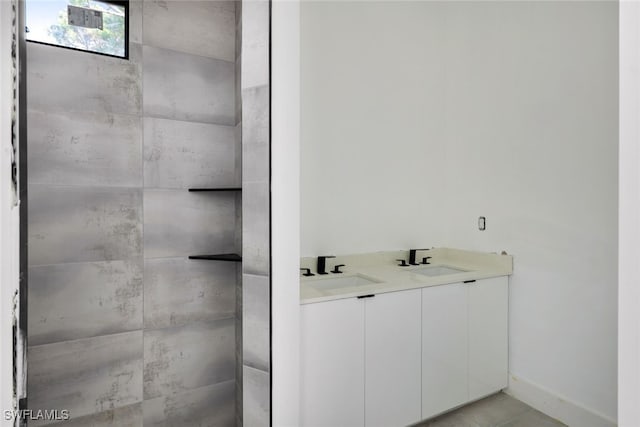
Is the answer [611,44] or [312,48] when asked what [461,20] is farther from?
[312,48]

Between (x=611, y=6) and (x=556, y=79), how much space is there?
437 millimetres

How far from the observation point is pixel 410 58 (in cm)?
282

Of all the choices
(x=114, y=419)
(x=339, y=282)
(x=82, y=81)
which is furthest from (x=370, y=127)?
(x=114, y=419)

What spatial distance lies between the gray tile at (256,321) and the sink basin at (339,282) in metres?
0.61

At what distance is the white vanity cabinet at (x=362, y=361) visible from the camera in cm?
171

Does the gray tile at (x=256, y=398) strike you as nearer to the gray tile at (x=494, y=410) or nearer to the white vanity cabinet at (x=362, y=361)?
the white vanity cabinet at (x=362, y=361)

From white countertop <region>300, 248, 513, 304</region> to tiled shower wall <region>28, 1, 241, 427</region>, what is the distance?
574mm

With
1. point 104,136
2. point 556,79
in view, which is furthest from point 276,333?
point 556,79

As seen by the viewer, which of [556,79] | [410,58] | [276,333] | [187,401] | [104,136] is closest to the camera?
[276,333]

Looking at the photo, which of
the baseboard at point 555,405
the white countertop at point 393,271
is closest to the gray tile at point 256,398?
the white countertop at point 393,271

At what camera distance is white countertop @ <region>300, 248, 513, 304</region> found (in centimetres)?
189

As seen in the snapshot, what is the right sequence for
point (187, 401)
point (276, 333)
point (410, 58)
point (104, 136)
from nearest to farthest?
point (276, 333)
point (104, 136)
point (187, 401)
point (410, 58)

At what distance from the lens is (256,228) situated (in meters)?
1.53
